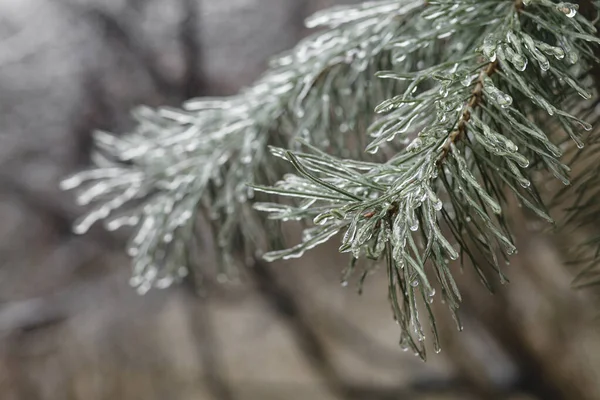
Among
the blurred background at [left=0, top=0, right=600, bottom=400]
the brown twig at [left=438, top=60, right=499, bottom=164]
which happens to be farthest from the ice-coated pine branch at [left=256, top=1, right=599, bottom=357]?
the blurred background at [left=0, top=0, right=600, bottom=400]

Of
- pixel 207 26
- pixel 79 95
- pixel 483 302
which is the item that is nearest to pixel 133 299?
pixel 79 95

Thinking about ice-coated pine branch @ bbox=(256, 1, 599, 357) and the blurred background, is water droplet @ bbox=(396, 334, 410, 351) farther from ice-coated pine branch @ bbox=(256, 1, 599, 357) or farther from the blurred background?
the blurred background

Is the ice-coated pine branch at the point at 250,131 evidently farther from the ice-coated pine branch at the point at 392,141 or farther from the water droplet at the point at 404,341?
the water droplet at the point at 404,341

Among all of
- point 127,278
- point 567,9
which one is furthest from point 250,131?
point 127,278

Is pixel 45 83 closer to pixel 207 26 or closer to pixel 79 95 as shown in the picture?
pixel 79 95

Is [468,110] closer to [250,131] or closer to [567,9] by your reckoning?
[567,9]

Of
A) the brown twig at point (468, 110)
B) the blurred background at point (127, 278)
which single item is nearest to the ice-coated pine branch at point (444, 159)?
the brown twig at point (468, 110)
